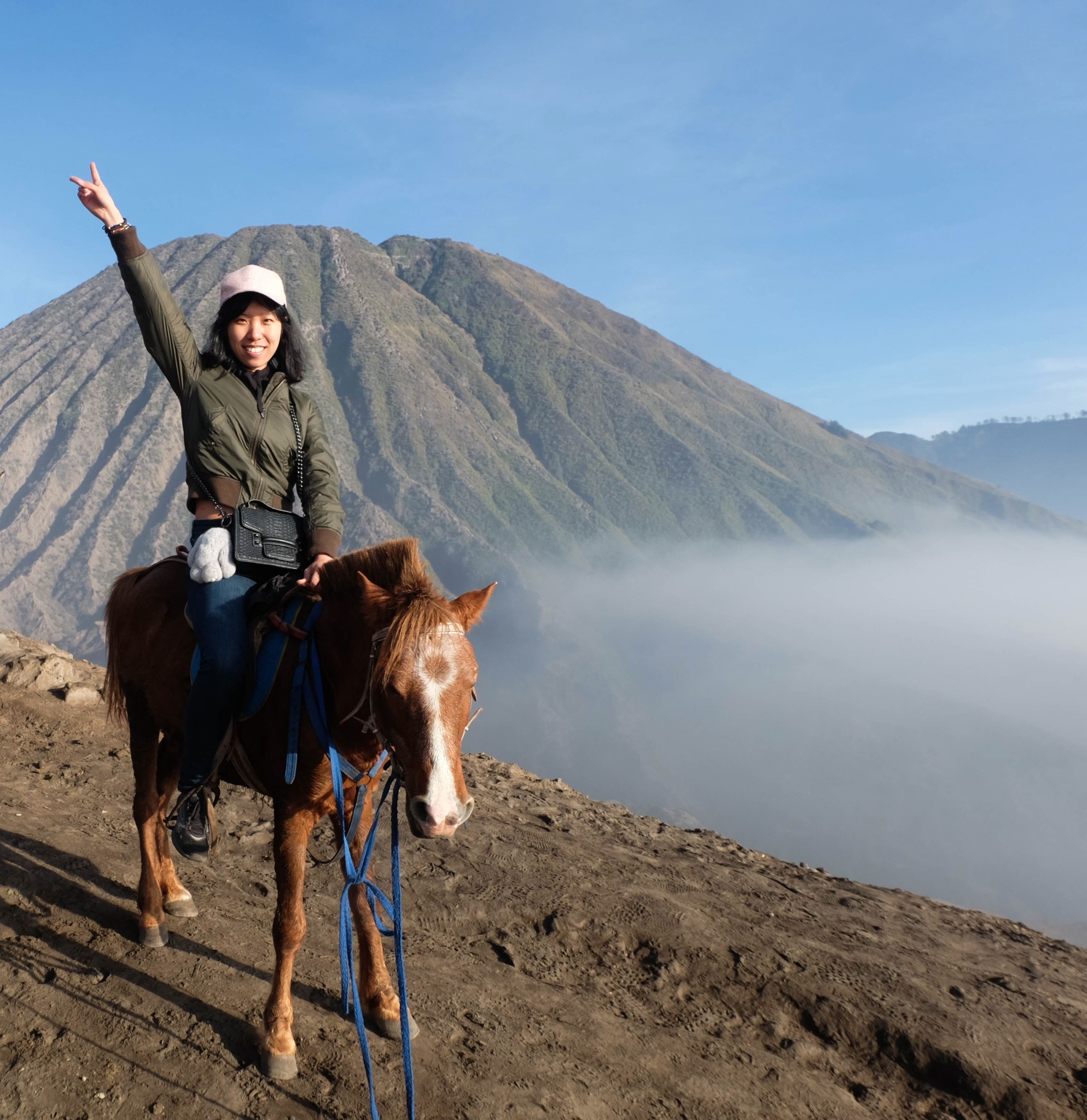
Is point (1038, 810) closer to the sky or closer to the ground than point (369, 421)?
closer to the ground

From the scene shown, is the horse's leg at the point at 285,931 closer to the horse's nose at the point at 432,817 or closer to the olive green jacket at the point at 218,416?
the horse's nose at the point at 432,817

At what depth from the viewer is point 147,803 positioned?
4629mm

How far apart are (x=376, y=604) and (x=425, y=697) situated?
48 centimetres

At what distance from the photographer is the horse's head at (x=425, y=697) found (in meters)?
2.78

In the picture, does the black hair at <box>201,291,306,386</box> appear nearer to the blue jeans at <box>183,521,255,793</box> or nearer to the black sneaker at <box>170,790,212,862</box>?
the blue jeans at <box>183,521,255,793</box>

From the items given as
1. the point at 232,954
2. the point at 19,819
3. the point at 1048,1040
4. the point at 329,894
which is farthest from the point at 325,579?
the point at 1048,1040

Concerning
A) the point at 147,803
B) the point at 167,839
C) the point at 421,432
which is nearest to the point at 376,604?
the point at 147,803

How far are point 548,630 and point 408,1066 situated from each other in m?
128

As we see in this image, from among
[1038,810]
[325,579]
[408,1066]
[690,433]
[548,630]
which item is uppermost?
[690,433]

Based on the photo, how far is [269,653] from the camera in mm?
3641

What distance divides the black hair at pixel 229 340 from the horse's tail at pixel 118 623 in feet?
4.88

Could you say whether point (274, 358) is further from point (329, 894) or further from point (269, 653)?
point (329, 894)

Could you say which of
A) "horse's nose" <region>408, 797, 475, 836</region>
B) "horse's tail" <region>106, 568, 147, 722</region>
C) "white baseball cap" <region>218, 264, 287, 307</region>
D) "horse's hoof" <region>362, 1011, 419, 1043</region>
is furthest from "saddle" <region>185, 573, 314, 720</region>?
"horse's hoof" <region>362, 1011, 419, 1043</region>

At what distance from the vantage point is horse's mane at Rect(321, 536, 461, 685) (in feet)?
9.78
